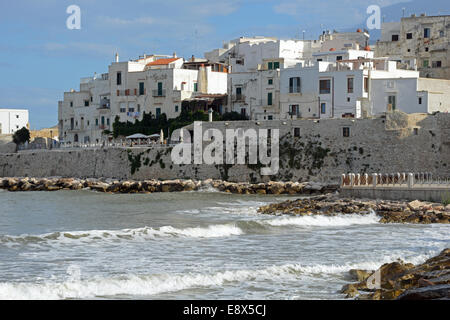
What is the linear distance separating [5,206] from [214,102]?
22.4 meters

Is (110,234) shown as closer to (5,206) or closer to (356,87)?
(5,206)

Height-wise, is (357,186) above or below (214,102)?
below

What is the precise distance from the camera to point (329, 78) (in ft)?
162

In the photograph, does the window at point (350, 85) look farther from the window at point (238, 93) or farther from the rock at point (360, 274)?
the rock at point (360, 274)

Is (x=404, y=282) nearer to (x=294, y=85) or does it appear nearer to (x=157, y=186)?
(x=157, y=186)

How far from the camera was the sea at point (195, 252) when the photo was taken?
1596 cm

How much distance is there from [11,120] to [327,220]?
237 ft

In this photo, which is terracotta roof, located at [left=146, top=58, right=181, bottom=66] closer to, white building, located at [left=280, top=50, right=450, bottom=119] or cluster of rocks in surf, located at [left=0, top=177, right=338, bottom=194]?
cluster of rocks in surf, located at [left=0, top=177, right=338, bottom=194]

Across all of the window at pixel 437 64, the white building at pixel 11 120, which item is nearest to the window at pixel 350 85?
the window at pixel 437 64

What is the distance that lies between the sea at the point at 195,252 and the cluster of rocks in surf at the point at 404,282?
1.59 feet

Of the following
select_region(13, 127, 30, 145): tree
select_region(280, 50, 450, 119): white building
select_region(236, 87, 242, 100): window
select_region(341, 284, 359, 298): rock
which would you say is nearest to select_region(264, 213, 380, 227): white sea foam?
select_region(341, 284, 359, 298): rock

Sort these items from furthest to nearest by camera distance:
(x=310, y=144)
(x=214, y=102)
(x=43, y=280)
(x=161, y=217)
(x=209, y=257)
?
(x=214, y=102) < (x=310, y=144) < (x=161, y=217) < (x=209, y=257) < (x=43, y=280)

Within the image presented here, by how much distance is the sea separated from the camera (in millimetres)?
15961
